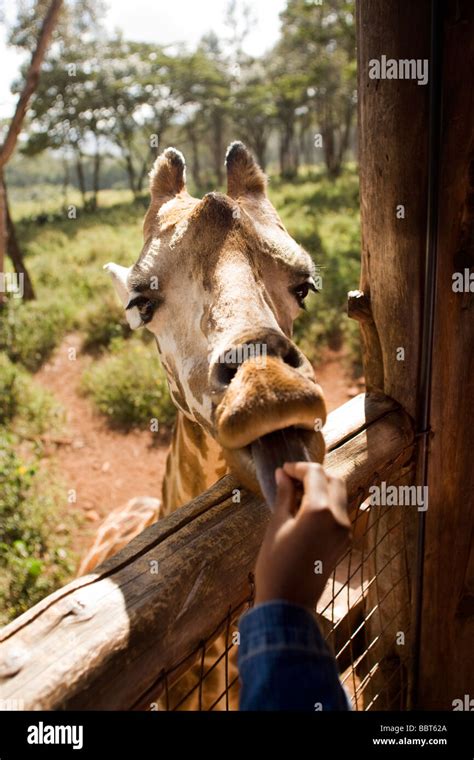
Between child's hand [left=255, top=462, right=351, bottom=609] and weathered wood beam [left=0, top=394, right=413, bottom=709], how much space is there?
34 cm

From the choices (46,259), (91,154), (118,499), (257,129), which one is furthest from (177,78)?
(118,499)

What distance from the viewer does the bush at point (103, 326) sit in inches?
368

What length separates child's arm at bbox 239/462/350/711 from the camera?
3.08 ft

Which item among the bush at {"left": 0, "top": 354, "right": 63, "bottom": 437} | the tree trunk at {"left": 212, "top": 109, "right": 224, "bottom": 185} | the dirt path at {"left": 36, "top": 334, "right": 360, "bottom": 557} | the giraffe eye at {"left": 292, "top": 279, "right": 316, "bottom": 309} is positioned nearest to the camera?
the giraffe eye at {"left": 292, "top": 279, "right": 316, "bottom": 309}

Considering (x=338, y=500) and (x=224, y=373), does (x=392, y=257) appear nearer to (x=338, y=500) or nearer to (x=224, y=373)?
(x=224, y=373)

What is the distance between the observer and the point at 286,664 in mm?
951

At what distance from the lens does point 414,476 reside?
82.4 inches

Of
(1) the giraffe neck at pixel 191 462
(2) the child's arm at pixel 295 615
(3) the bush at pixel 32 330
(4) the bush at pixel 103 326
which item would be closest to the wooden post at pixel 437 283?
(1) the giraffe neck at pixel 191 462

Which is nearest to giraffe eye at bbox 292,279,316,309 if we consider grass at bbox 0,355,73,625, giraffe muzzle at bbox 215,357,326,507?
giraffe muzzle at bbox 215,357,326,507

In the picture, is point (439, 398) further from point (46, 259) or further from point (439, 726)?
point (46, 259)

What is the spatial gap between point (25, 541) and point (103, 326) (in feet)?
15.6

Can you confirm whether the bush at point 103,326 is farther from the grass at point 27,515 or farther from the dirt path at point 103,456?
the grass at point 27,515

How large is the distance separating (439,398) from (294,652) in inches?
48.3

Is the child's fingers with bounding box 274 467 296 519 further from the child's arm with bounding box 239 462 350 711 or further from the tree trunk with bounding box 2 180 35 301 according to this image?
the tree trunk with bounding box 2 180 35 301
